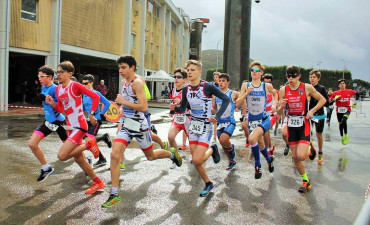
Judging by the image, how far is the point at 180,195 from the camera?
5062 millimetres

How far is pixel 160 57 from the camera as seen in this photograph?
41938 mm

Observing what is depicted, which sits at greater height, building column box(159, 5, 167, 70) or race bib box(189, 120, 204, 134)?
building column box(159, 5, 167, 70)

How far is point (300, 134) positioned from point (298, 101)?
0.57 meters

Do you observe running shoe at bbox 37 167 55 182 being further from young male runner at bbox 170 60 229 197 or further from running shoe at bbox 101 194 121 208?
young male runner at bbox 170 60 229 197

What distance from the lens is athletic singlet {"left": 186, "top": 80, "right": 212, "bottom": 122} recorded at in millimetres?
5320

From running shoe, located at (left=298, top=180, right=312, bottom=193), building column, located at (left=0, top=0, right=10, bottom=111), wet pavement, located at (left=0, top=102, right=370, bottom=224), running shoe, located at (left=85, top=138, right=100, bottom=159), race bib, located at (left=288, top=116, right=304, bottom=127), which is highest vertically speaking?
building column, located at (left=0, top=0, right=10, bottom=111)

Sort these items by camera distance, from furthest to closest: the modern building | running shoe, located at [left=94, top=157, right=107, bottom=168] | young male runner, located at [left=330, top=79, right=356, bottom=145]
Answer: the modern building
young male runner, located at [left=330, top=79, right=356, bottom=145]
running shoe, located at [left=94, top=157, right=107, bottom=168]

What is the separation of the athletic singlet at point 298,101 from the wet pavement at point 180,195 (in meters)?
1.27

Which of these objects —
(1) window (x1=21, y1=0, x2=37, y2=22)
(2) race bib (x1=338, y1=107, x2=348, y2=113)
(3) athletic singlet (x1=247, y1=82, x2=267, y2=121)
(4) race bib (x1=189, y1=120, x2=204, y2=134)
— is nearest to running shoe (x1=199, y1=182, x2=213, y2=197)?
(4) race bib (x1=189, y1=120, x2=204, y2=134)

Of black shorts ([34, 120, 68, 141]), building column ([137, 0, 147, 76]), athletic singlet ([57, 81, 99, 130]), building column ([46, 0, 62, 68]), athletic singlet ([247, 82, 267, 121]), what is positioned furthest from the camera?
building column ([137, 0, 147, 76])

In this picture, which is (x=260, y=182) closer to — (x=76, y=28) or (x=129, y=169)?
(x=129, y=169)

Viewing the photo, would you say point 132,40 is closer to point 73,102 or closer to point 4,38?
point 4,38

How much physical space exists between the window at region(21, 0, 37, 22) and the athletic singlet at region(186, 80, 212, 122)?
17.8 m

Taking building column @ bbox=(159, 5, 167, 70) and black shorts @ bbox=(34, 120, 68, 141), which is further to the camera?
building column @ bbox=(159, 5, 167, 70)
